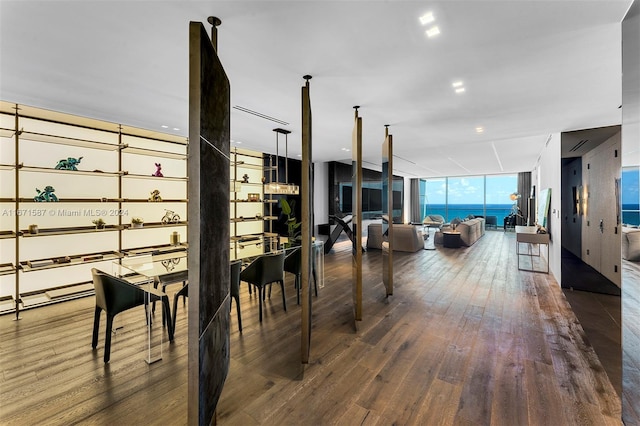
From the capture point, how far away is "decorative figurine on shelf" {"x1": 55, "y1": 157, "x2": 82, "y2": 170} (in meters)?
3.94

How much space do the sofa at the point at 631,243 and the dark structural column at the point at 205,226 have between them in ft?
8.26

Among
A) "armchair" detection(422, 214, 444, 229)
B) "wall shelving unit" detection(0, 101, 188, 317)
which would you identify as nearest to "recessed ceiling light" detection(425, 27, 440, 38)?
"wall shelving unit" detection(0, 101, 188, 317)

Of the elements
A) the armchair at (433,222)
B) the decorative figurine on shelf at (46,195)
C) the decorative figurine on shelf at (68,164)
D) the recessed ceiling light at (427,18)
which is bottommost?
the armchair at (433,222)

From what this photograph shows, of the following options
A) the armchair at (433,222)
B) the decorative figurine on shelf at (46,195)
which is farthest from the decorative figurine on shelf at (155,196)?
the armchair at (433,222)

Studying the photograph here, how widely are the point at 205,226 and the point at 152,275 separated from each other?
1810mm

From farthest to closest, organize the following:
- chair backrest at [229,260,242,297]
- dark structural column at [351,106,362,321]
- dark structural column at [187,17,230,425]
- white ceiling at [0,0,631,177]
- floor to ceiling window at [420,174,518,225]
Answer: floor to ceiling window at [420,174,518,225] → dark structural column at [351,106,362,321] → chair backrest at [229,260,242,297] → white ceiling at [0,0,631,177] → dark structural column at [187,17,230,425]

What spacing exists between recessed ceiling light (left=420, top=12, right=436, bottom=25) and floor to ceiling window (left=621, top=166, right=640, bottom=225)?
1.51 meters

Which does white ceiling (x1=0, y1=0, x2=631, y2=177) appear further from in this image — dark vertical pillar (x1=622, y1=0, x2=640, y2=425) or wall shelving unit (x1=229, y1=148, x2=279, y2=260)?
wall shelving unit (x1=229, y1=148, x2=279, y2=260)

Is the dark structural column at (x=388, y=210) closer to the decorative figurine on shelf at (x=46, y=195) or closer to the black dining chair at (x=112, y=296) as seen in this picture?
the black dining chair at (x=112, y=296)

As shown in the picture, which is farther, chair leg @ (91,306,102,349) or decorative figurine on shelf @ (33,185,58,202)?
decorative figurine on shelf @ (33,185,58,202)

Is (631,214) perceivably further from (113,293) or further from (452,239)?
(452,239)

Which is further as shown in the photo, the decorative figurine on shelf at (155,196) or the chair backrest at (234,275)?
the decorative figurine on shelf at (155,196)

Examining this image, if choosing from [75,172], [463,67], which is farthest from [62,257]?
[463,67]

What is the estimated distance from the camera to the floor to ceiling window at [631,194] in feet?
5.32
